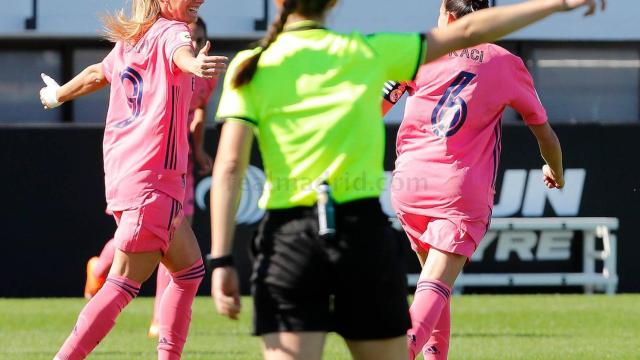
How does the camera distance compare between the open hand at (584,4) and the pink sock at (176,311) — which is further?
the pink sock at (176,311)

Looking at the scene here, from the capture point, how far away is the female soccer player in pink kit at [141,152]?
676 cm

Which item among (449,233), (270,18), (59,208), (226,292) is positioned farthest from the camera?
(270,18)

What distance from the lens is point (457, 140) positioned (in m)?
7.05

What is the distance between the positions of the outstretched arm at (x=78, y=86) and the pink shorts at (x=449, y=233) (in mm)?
1633

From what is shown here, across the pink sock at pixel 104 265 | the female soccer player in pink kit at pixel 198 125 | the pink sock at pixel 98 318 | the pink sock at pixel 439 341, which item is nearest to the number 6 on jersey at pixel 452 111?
Result: the pink sock at pixel 439 341

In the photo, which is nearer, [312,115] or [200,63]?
[312,115]

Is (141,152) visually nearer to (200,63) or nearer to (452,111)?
(200,63)

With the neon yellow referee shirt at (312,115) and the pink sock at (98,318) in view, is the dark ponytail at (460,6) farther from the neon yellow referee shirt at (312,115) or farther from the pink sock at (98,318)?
the neon yellow referee shirt at (312,115)

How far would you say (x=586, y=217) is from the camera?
14.9 meters

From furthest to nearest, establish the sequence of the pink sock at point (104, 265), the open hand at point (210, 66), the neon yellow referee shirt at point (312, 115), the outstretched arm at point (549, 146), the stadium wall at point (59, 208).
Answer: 1. the stadium wall at point (59, 208)
2. the pink sock at point (104, 265)
3. the outstretched arm at point (549, 146)
4. the open hand at point (210, 66)
5. the neon yellow referee shirt at point (312, 115)

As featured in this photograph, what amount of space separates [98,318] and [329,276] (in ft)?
8.05

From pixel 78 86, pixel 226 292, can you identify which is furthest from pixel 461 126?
pixel 226 292

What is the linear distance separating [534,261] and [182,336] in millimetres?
8354

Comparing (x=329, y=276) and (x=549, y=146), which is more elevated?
(x=329, y=276)
